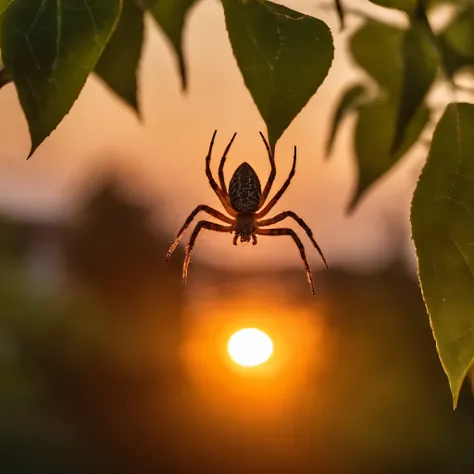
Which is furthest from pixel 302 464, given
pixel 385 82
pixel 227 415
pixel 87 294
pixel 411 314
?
pixel 385 82

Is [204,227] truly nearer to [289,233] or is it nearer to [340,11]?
[289,233]

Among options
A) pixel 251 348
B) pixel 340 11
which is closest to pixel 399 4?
pixel 340 11

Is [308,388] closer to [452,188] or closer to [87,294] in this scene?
[87,294]

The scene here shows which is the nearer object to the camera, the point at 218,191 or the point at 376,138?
the point at 376,138

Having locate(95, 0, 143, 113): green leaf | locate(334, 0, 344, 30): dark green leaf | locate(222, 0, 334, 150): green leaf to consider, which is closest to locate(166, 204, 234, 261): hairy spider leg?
locate(95, 0, 143, 113): green leaf

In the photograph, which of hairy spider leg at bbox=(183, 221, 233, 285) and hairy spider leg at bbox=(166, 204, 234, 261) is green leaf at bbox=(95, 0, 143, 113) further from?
hairy spider leg at bbox=(183, 221, 233, 285)

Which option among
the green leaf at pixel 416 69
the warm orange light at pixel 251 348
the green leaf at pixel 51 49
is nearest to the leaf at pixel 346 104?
the green leaf at pixel 416 69
